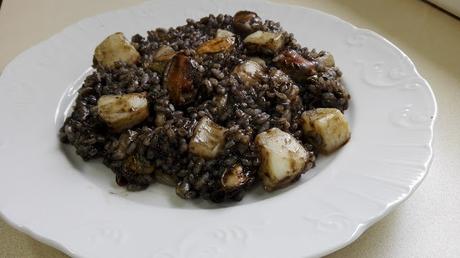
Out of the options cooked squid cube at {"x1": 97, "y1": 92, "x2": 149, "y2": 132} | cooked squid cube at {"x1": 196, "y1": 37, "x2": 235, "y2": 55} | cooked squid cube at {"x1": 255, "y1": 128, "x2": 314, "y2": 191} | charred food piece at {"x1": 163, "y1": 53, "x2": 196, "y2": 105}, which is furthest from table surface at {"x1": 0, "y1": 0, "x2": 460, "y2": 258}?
cooked squid cube at {"x1": 196, "y1": 37, "x2": 235, "y2": 55}

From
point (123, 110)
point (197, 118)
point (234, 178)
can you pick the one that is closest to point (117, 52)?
point (123, 110)

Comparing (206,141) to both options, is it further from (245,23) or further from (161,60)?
(245,23)

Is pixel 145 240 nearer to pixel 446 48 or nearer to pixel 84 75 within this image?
pixel 84 75

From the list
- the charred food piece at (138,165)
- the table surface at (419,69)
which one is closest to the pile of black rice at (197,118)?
the charred food piece at (138,165)

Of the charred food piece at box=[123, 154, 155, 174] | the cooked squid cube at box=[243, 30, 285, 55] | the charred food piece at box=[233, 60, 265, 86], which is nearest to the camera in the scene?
the charred food piece at box=[123, 154, 155, 174]

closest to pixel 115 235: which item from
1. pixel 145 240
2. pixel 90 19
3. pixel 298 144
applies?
pixel 145 240

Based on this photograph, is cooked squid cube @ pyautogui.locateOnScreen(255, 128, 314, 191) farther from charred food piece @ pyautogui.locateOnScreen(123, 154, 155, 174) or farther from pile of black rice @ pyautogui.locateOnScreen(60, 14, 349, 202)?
charred food piece @ pyautogui.locateOnScreen(123, 154, 155, 174)

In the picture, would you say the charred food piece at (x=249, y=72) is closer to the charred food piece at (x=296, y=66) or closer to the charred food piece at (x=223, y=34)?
the charred food piece at (x=296, y=66)
